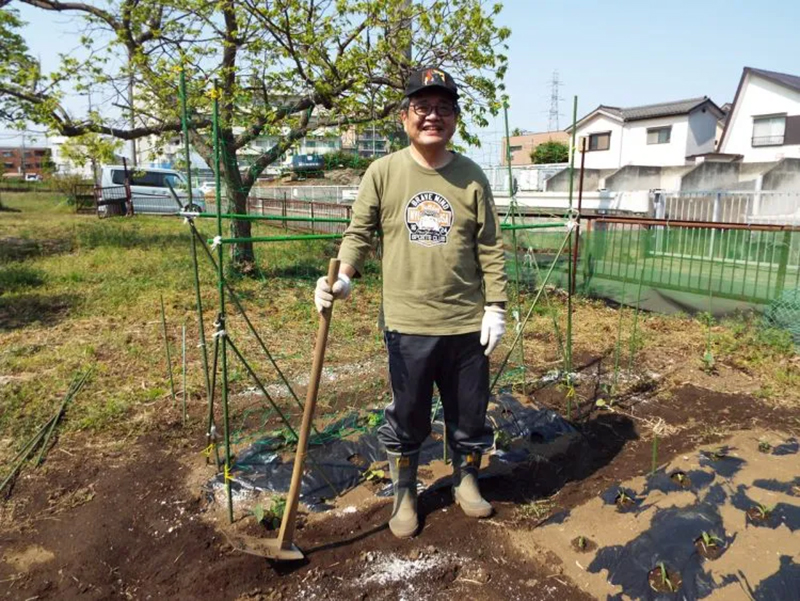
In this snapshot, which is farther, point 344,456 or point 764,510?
point 344,456

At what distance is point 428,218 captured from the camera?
2.21 m

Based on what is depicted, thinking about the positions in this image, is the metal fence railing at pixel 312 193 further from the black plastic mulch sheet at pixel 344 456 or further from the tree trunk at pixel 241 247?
the black plastic mulch sheet at pixel 344 456

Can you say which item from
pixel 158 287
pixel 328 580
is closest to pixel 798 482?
pixel 328 580

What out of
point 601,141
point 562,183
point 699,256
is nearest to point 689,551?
point 699,256

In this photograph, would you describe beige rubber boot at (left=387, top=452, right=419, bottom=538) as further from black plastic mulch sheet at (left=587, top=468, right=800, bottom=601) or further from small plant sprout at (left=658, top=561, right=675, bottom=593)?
small plant sprout at (left=658, top=561, right=675, bottom=593)

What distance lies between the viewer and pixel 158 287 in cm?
666

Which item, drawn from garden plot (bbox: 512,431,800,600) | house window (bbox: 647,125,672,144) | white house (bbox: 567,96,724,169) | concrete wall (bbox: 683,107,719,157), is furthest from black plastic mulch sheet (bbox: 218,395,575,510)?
house window (bbox: 647,125,672,144)

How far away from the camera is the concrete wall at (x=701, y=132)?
25188mm

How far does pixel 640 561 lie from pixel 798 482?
3.76 ft

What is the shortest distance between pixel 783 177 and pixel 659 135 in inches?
505

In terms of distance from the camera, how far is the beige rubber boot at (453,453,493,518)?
2.45m

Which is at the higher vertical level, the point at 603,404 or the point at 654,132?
the point at 654,132

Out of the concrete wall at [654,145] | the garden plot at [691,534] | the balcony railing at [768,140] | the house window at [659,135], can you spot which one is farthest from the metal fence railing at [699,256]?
the house window at [659,135]

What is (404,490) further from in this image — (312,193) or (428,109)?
(312,193)
